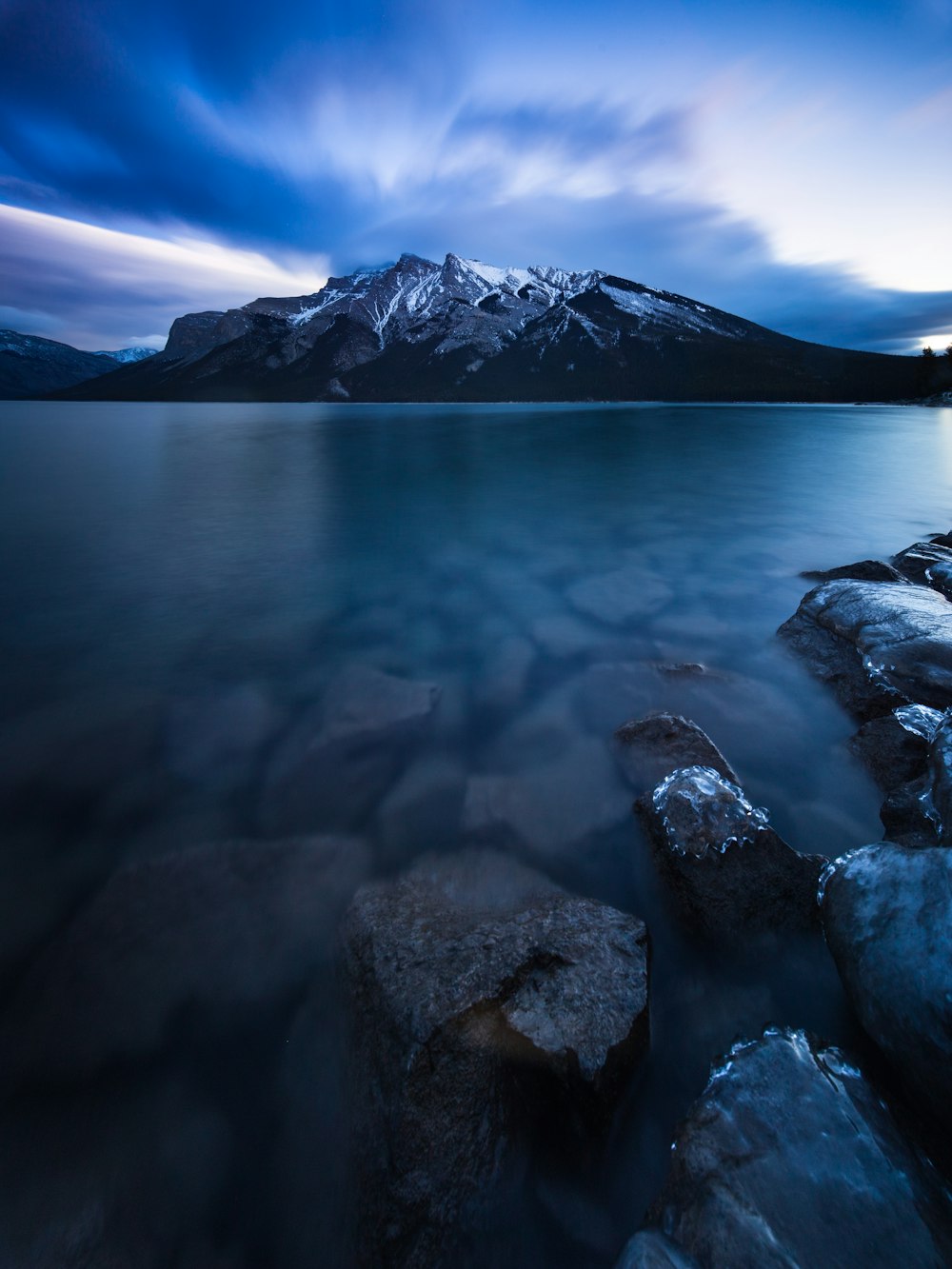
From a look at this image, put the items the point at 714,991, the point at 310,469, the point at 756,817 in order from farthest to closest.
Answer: the point at 310,469
the point at 756,817
the point at 714,991

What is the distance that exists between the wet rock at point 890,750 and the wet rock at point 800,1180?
9.60 ft

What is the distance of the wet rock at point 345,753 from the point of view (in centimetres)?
447

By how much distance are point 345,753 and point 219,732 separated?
141cm

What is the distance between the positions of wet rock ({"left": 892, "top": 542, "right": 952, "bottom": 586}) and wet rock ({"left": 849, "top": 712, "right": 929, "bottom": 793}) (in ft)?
16.6

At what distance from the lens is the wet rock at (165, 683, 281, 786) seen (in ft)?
16.2

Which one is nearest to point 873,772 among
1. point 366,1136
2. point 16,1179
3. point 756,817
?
point 756,817

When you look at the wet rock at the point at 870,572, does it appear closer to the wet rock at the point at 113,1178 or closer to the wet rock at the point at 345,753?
the wet rock at the point at 345,753

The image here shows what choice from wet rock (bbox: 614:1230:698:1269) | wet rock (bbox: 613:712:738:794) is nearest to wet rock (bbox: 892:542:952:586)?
wet rock (bbox: 613:712:738:794)

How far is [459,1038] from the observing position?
253cm

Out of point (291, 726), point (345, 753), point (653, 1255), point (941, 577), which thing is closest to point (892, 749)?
point (653, 1255)

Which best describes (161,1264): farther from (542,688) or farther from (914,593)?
(914,593)

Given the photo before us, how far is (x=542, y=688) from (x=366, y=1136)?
4.37 meters

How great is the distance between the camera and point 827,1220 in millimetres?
1877

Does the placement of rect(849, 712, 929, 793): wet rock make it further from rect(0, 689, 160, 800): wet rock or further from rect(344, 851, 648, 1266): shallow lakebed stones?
rect(0, 689, 160, 800): wet rock
